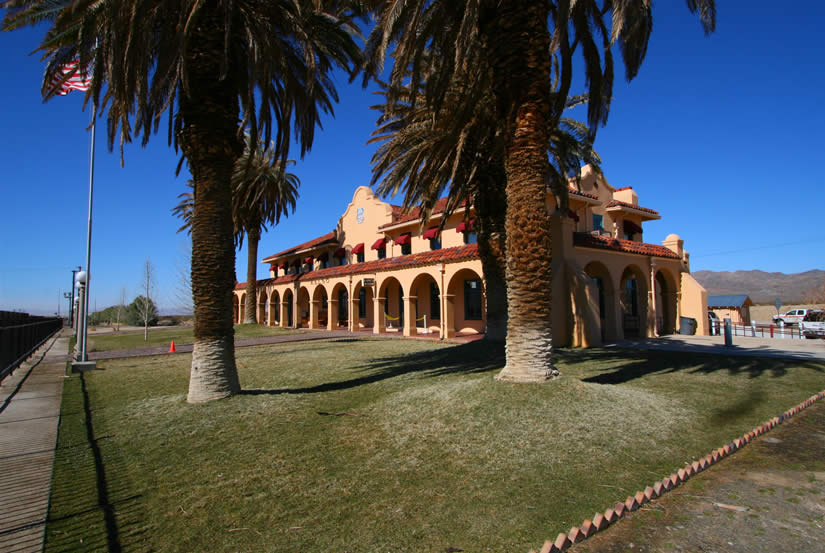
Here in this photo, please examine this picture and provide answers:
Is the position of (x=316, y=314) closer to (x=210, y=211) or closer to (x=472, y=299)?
(x=472, y=299)

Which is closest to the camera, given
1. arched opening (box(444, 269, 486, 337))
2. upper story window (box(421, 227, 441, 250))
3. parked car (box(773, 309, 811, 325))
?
arched opening (box(444, 269, 486, 337))

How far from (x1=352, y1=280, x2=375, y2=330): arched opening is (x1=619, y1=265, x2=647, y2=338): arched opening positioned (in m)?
14.9

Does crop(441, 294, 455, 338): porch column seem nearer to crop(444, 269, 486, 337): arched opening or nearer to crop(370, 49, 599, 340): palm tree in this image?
crop(444, 269, 486, 337): arched opening

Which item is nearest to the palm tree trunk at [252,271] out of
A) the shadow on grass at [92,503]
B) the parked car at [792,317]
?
the shadow on grass at [92,503]

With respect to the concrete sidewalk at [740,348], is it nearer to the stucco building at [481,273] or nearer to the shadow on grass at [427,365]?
the stucco building at [481,273]

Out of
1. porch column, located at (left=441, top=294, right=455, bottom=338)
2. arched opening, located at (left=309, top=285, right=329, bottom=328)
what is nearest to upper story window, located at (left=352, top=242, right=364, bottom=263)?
arched opening, located at (left=309, top=285, right=329, bottom=328)

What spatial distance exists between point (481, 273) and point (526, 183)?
37.4ft

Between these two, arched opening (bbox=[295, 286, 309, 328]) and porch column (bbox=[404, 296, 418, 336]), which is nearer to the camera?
porch column (bbox=[404, 296, 418, 336])

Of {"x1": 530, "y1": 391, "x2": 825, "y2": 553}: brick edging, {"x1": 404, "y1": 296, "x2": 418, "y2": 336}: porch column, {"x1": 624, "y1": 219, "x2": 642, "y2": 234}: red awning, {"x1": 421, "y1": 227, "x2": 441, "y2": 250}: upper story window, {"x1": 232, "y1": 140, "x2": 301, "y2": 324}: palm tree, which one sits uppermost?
{"x1": 232, "y1": 140, "x2": 301, "y2": 324}: palm tree

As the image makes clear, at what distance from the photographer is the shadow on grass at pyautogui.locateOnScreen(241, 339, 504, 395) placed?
10.1 metres

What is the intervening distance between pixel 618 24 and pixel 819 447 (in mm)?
7863

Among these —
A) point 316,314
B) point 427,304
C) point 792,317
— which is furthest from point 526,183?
point 792,317

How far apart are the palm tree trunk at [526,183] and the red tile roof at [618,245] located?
988cm

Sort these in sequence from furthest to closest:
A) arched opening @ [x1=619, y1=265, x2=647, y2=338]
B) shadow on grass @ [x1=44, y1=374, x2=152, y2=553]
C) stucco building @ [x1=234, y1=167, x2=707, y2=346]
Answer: arched opening @ [x1=619, y1=265, x2=647, y2=338] < stucco building @ [x1=234, y1=167, x2=707, y2=346] < shadow on grass @ [x1=44, y1=374, x2=152, y2=553]
